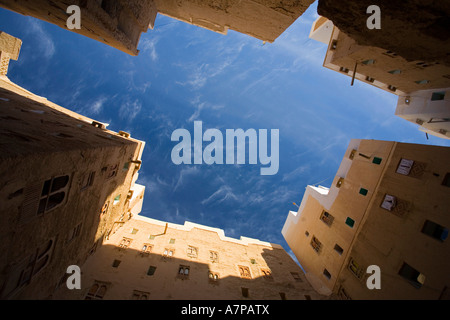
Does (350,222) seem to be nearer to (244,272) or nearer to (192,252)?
(244,272)

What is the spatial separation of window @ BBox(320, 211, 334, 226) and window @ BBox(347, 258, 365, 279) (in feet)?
11.0

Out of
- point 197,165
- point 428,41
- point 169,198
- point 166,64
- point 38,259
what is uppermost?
point 166,64

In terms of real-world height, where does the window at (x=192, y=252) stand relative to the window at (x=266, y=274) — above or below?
below

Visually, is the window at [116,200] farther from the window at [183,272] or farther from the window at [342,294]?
the window at [342,294]

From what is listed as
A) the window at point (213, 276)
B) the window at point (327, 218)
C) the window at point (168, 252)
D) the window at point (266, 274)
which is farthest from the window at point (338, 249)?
the window at point (168, 252)

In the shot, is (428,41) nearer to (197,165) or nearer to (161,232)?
(161,232)

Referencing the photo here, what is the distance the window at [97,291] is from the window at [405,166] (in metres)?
17.9

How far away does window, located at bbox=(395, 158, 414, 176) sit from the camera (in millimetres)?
11391

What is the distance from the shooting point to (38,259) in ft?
24.2

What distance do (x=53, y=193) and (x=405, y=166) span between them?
16922 mm

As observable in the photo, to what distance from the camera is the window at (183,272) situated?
13.1m

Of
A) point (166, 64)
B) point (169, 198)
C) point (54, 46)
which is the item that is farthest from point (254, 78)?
point (54, 46)
